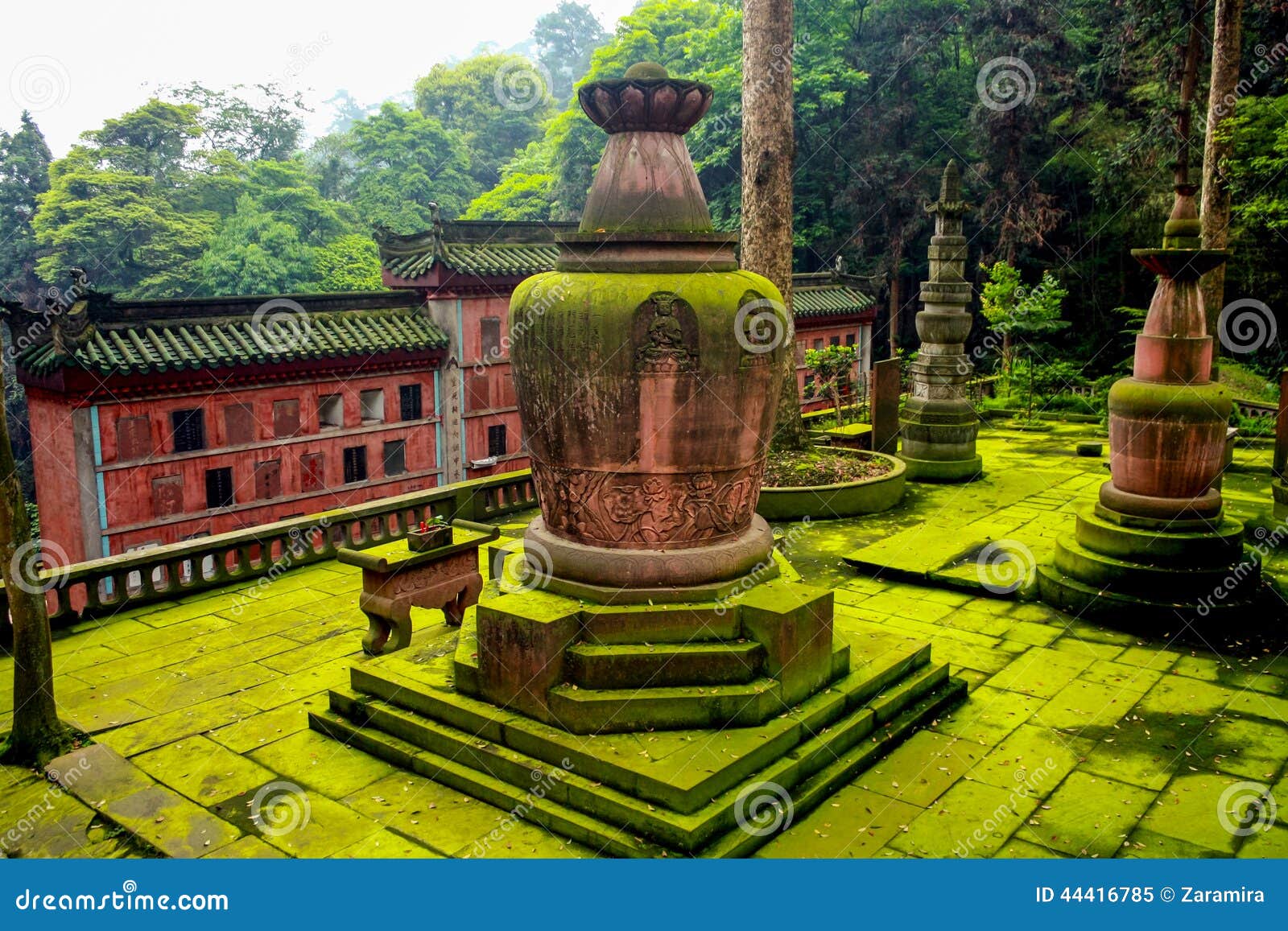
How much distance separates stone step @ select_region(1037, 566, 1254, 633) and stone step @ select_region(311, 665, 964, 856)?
8.19 feet

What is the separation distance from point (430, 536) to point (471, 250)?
12.6m

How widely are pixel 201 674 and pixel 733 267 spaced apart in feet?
17.5

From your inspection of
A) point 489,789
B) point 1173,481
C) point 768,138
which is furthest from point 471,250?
point 489,789

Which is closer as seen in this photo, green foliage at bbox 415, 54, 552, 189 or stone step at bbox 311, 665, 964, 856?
stone step at bbox 311, 665, 964, 856

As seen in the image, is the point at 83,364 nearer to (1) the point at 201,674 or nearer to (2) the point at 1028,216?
(1) the point at 201,674

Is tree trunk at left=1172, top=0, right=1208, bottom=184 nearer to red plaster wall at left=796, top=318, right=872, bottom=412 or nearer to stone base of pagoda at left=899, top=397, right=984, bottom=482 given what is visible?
red plaster wall at left=796, top=318, right=872, bottom=412

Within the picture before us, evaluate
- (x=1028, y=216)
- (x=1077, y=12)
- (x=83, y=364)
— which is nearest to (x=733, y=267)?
(x=83, y=364)

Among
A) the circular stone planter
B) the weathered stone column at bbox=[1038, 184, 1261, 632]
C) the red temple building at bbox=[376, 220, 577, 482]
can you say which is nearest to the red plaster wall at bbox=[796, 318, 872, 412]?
the red temple building at bbox=[376, 220, 577, 482]

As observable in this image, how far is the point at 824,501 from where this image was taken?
13.3 metres

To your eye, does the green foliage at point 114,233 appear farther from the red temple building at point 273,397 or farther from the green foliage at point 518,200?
the red temple building at point 273,397

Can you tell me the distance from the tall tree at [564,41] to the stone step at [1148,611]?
7734 centimetres

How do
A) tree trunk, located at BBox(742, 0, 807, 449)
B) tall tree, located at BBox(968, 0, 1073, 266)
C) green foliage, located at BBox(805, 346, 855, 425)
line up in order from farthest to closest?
tall tree, located at BBox(968, 0, 1073, 266), green foliage, located at BBox(805, 346, 855, 425), tree trunk, located at BBox(742, 0, 807, 449)

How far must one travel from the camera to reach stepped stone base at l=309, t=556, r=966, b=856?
5762 mm

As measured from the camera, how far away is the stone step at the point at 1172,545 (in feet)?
29.8
